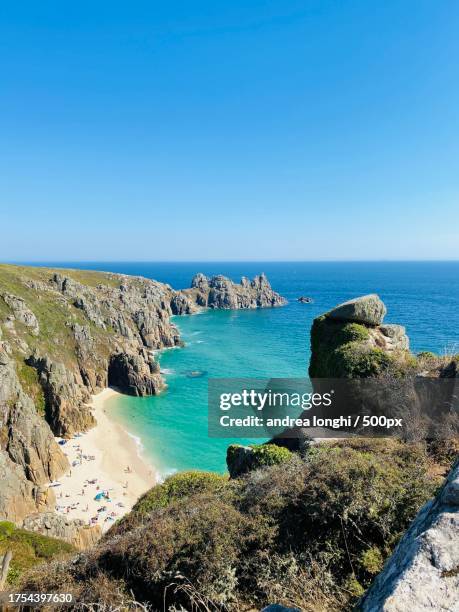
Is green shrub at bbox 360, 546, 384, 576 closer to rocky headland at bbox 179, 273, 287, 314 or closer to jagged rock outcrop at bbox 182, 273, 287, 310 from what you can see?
rocky headland at bbox 179, 273, 287, 314

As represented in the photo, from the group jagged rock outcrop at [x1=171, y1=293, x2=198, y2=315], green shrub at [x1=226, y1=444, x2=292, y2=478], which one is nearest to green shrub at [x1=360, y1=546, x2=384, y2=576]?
green shrub at [x1=226, y1=444, x2=292, y2=478]

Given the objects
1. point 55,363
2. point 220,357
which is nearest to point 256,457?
point 55,363

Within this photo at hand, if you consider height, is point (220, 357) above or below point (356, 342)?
below

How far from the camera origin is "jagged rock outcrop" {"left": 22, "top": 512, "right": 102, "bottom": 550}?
20.6 metres

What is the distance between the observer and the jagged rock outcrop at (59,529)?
2064 centimetres

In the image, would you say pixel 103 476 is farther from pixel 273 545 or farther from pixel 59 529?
pixel 273 545

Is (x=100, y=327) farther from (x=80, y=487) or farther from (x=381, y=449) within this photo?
(x=381, y=449)

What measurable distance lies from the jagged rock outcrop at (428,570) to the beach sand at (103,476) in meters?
29.9

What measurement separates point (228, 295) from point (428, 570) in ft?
462

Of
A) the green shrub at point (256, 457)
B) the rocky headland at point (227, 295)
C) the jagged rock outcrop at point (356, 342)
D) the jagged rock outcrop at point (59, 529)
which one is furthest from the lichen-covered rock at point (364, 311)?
the rocky headland at point (227, 295)

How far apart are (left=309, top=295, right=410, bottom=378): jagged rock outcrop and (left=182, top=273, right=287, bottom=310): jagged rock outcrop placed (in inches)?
4765

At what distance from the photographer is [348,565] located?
253 inches

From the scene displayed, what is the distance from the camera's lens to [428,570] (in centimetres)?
250

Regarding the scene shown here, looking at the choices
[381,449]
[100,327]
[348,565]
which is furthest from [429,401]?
[100,327]
